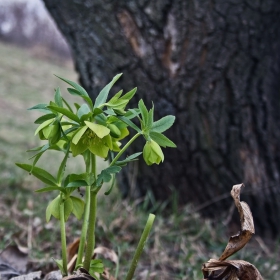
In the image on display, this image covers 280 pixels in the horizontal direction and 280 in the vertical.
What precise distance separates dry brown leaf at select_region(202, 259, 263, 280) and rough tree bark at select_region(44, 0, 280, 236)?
1.19 meters

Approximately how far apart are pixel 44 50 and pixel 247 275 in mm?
12174

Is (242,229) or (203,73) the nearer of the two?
(242,229)

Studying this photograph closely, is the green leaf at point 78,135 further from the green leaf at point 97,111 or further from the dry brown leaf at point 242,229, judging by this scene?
the dry brown leaf at point 242,229

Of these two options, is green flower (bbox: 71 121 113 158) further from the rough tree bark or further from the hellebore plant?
the rough tree bark

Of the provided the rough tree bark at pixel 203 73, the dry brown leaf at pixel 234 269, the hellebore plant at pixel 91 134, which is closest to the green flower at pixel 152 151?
the hellebore plant at pixel 91 134

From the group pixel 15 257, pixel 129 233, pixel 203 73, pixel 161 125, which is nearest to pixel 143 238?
pixel 161 125

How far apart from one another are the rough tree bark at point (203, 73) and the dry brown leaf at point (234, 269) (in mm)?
1194

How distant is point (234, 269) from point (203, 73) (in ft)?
4.03

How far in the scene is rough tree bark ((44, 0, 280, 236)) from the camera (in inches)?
74.0

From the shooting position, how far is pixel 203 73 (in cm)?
193

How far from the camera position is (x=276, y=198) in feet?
6.84

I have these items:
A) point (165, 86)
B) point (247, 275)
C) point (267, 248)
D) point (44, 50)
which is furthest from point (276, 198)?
point (44, 50)

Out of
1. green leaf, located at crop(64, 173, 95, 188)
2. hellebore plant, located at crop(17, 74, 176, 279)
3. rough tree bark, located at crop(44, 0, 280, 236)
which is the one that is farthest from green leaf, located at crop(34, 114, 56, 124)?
rough tree bark, located at crop(44, 0, 280, 236)

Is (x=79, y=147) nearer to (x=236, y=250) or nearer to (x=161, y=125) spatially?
(x=161, y=125)
